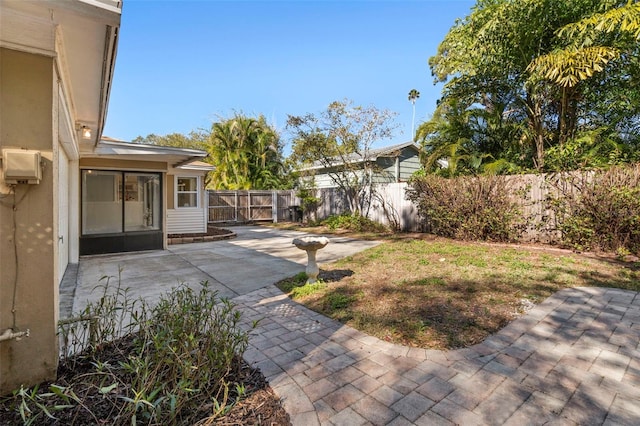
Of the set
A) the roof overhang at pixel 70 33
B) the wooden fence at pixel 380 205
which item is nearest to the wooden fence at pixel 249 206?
the wooden fence at pixel 380 205

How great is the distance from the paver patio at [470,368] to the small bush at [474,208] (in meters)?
3.66

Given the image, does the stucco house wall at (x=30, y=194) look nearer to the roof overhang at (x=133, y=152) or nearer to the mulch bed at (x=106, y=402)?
the mulch bed at (x=106, y=402)

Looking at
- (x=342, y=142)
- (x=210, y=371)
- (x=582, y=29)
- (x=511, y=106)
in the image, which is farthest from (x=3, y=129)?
(x=511, y=106)

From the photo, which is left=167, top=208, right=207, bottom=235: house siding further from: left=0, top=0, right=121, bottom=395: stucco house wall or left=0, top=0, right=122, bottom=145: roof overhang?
left=0, top=0, right=121, bottom=395: stucco house wall

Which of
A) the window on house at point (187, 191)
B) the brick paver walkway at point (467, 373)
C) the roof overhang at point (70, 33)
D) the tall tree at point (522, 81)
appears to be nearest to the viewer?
the roof overhang at point (70, 33)

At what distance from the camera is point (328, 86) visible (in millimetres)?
13562

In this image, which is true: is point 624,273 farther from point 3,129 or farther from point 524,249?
point 3,129

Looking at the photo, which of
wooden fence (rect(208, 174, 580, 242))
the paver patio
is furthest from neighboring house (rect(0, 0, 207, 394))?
wooden fence (rect(208, 174, 580, 242))

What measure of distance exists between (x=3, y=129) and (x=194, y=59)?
10533 millimetres

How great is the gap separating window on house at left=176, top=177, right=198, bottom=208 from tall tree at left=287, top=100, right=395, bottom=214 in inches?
159

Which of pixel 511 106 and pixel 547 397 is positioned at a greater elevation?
pixel 511 106

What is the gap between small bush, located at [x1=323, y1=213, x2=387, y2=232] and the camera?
12062 millimetres

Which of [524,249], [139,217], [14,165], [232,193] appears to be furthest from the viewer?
[232,193]

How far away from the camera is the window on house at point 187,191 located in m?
11.3
